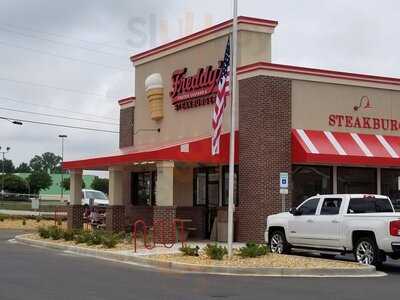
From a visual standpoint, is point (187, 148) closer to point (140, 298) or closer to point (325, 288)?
point (325, 288)

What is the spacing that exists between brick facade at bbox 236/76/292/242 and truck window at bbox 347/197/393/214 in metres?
6.47

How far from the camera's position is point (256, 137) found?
2525cm

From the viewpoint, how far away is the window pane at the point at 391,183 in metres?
27.9

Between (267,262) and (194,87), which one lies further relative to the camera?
(194,87)

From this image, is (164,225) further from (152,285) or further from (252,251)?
(152,285)

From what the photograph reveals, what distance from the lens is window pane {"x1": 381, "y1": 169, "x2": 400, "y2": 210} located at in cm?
2786

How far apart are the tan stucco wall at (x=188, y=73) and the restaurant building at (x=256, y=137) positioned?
43mm

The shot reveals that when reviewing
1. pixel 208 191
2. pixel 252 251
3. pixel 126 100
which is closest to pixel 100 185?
pixel 126 100

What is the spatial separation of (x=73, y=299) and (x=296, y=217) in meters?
10.2

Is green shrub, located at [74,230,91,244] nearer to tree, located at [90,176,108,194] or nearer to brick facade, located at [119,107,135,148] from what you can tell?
brick facade, located at [119,107,135,148]

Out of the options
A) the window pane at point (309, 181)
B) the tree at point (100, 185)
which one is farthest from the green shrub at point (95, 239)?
the tree at point (100, 185)

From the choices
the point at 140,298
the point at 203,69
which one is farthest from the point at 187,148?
the point at 140,298

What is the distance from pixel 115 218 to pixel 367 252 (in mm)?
14050

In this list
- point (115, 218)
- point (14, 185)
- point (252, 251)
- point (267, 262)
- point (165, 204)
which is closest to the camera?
point (267, 262)
